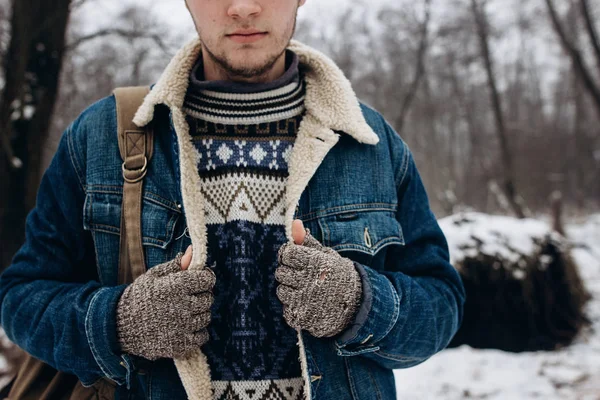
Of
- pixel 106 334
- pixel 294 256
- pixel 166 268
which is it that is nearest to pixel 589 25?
pixel 294 256

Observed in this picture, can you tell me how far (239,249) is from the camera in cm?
148

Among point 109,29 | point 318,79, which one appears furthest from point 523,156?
point 318,79

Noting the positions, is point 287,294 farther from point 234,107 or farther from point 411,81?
point 411,81

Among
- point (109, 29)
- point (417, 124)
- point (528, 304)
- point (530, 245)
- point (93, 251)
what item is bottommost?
point (528, 304)

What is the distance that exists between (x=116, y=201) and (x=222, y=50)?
23.0 inches

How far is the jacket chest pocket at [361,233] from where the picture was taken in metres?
1.50

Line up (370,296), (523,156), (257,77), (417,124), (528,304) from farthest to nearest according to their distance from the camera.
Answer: (417,124) → (523,156) → (528,304) → (257,77) → (370,296)

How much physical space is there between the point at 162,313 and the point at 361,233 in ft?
2.15

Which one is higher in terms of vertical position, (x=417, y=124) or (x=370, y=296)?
(x=417, y=124)

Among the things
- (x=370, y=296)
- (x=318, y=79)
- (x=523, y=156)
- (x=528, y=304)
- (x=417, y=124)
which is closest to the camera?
(x=370, y=296)

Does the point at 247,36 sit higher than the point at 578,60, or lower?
lower

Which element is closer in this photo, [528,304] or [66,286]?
[66,286]

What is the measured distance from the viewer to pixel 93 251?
4.96ft

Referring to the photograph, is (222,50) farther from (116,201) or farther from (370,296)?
(370,296)
